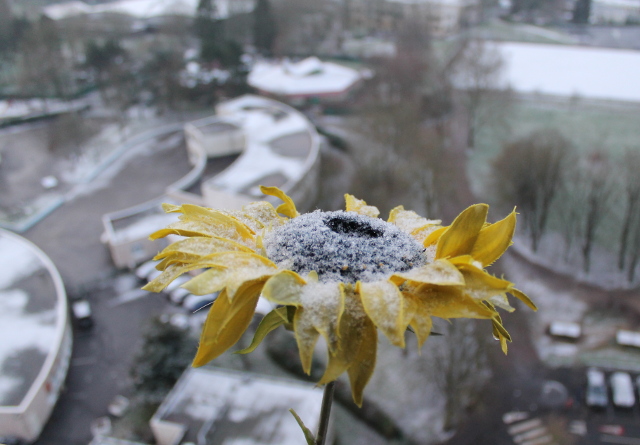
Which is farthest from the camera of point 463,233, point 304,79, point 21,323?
point 304,79

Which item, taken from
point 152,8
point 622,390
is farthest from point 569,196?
point 152,8

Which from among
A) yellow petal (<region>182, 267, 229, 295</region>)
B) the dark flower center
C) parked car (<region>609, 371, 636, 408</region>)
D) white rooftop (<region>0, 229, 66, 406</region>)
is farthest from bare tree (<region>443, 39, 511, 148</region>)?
yellow petal (<region>182, 267, 229, 295</region>)

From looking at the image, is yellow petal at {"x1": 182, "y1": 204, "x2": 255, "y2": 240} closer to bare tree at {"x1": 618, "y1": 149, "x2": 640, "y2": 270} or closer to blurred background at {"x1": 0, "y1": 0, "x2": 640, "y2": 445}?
blurred background at {"x1": 0, "y1": 0, "x2": 640, "y2": 445}

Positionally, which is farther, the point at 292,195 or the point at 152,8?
the point at 152,8

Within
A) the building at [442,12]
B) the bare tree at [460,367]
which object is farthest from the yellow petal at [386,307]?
the building at [442,12]

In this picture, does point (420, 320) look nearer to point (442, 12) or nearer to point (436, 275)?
point (436, 275)
